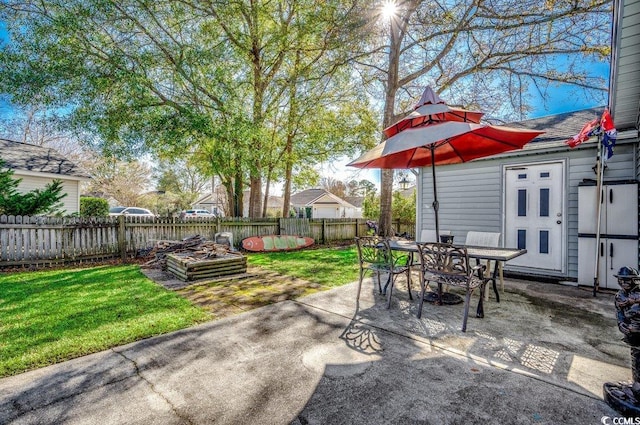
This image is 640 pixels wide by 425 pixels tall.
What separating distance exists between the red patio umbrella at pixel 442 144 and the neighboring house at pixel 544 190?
1258 mm

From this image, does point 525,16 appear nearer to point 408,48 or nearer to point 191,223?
point 408,48

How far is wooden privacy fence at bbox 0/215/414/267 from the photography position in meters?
6.35

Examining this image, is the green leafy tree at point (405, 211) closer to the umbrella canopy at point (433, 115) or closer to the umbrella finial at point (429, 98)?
the umbrella canopy at point (433, 115)

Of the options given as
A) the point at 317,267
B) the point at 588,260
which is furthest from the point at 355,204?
the point at 588,260

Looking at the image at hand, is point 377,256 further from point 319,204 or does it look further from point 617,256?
point 319,204

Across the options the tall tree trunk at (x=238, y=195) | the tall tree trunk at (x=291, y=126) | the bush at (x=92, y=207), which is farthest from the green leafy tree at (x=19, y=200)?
the bush at (x=92, y=207)

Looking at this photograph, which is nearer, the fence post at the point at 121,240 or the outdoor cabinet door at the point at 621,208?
the outdoor cabinet door at the point at 621,208

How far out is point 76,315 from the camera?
3457mm

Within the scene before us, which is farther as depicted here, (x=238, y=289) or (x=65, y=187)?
(x=65, y=187)

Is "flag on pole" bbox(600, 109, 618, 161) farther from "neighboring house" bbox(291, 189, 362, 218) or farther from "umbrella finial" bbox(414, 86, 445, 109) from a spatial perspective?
"neighboring house" bbox(291, 189, 362, 218)

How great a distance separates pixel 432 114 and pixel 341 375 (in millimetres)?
3034

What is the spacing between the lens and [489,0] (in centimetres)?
795

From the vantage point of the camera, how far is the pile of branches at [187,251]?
5.89 meters

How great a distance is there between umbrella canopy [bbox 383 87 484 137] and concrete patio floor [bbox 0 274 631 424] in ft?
8.15
